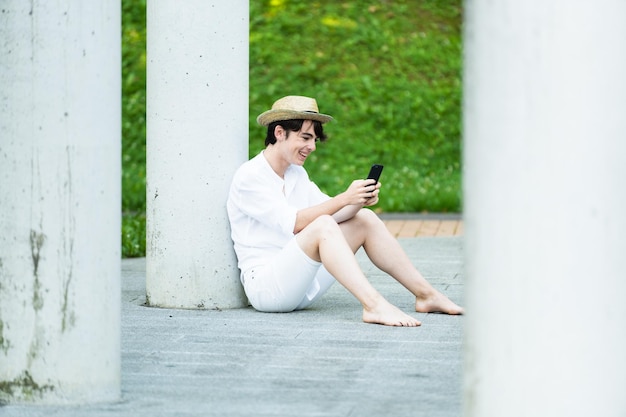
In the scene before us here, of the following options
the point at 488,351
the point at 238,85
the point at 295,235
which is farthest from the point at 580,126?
the point at 238,85

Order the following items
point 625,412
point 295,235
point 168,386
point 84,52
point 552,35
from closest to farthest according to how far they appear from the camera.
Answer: point 552,35 < point 625,412 < point 84,52 < point 168,386 < point 295,235

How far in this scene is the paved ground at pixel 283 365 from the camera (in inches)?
176

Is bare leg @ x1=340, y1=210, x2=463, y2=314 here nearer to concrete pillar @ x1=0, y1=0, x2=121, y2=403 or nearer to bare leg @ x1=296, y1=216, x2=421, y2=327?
bare leg @ x1=296, y1=216, x2=421, y2=327

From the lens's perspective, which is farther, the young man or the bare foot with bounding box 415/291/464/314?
the bare foot with bounding box 415/291/464/314

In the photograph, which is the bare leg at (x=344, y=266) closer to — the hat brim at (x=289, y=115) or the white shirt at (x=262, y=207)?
the white shirt at (x=262, y=207)

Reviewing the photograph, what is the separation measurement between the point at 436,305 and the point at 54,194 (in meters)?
2.75

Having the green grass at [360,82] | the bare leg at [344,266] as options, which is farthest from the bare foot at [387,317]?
the green grass at [360,82]

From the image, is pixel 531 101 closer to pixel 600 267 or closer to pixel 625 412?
pixel 600 267

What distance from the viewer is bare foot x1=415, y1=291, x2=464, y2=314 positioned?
260 inches

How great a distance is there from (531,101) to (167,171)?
3667mm

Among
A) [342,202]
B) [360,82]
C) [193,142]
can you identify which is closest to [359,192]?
[342,202]

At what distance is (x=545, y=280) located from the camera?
11.1 feet

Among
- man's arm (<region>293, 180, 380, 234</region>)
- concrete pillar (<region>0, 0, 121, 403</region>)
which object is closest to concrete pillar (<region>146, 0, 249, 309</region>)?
man's arm (<region>293, 180, 380, 234</region>)

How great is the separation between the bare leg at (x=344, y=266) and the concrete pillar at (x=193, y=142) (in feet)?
2.36
